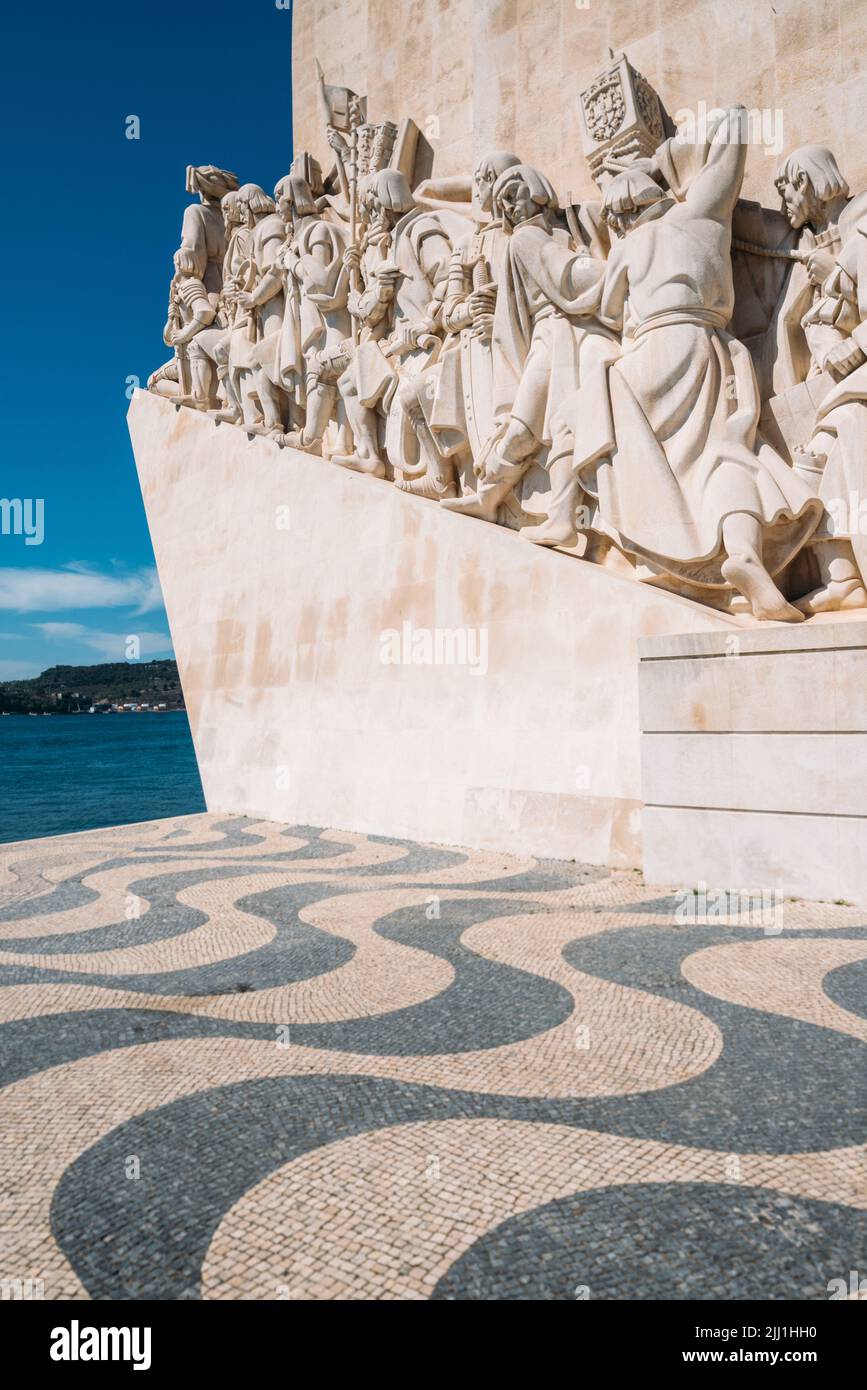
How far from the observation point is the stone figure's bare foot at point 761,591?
6.09 m

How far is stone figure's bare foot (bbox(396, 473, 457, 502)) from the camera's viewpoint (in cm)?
902

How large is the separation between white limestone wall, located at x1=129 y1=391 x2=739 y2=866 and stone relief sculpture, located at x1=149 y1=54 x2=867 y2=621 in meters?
0.44

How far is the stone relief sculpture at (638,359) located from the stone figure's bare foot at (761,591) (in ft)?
0.05

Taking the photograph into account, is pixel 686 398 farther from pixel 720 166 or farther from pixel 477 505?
pixel 477 505

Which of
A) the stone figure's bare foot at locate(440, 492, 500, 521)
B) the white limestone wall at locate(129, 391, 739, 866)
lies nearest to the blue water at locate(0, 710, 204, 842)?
the white limestone wall at locate(129, 391, 739, 866)

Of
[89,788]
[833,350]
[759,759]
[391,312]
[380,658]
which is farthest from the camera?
[89,788]

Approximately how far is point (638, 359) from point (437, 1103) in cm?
566

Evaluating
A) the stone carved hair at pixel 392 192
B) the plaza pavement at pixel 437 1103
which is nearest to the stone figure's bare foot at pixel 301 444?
the stone carved hair at pixel 392 192

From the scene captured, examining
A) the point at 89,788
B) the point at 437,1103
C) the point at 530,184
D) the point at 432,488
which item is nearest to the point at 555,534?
the point at 432,488

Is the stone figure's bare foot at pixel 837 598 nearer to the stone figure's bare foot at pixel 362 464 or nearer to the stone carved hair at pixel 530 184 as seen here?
the stone carved hair at pixel 530 184

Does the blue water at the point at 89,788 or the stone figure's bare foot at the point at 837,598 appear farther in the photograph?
the blue water at the point at 89,788

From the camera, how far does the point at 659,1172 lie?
2441 millimetres

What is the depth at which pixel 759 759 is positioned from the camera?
5.60 metres
